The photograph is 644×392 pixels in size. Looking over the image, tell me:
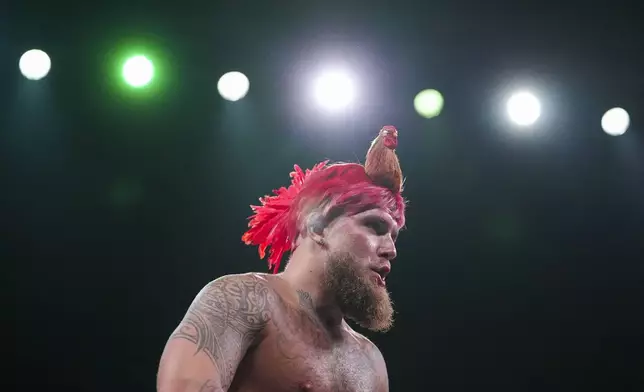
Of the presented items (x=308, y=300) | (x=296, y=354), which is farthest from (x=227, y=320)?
(x=308, y=300)

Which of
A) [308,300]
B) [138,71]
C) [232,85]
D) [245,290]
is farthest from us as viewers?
[232,85]

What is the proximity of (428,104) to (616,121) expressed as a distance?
4.64 ft

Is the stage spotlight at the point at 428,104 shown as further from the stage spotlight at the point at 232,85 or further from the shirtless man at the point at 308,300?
the shirtless man at the point at 308,300

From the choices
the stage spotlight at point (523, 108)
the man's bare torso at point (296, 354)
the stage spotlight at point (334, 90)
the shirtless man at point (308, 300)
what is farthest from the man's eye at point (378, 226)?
the stage spotlight at point (523, 108)

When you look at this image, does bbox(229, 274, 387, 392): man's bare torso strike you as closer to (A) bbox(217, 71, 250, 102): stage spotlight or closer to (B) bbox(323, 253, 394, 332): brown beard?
(B) bbox(323, 253, 394, 332): brown beard

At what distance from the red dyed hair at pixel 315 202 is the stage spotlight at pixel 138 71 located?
2.69m

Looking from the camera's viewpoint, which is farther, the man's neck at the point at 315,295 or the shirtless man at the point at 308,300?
the man's neck at the point at 315,295

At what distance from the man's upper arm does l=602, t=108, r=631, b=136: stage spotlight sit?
400cm

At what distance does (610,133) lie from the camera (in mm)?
5180

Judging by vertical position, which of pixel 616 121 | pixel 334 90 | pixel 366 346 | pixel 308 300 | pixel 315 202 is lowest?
pixel 366 346

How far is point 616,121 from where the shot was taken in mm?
5156

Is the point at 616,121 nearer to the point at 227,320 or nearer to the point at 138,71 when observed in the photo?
the point at 138,71

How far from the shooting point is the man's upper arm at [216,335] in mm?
1587

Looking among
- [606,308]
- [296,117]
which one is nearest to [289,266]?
[296,117]
